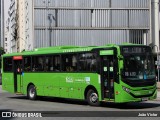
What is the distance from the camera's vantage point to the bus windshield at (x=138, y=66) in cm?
1727

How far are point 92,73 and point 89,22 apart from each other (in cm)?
4195

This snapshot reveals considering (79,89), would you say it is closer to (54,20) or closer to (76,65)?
(76,65)

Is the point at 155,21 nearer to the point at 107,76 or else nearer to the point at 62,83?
the point at 62,83

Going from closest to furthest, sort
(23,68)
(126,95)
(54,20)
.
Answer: (126,95), (23,68), (54,20)

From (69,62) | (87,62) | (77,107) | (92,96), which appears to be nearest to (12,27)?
(69,62)

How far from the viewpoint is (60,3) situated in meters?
60.1

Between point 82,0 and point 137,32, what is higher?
point 82,0

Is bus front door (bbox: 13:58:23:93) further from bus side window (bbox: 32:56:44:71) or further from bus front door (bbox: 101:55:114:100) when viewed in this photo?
bus front door (bbox: 101:55:114:100)

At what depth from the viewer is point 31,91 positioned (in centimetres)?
2375

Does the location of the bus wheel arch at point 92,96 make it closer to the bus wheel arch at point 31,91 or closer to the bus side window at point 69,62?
the bus side window at point 69,62

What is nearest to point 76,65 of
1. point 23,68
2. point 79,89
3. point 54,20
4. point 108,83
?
point 79,89

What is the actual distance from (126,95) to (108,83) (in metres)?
1.18

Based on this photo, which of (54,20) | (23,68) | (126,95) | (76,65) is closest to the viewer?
(126,95)

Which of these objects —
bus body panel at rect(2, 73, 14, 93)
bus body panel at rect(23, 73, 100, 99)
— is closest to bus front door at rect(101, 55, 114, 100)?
bus body panel at rect(23, 73, 100, 99)
